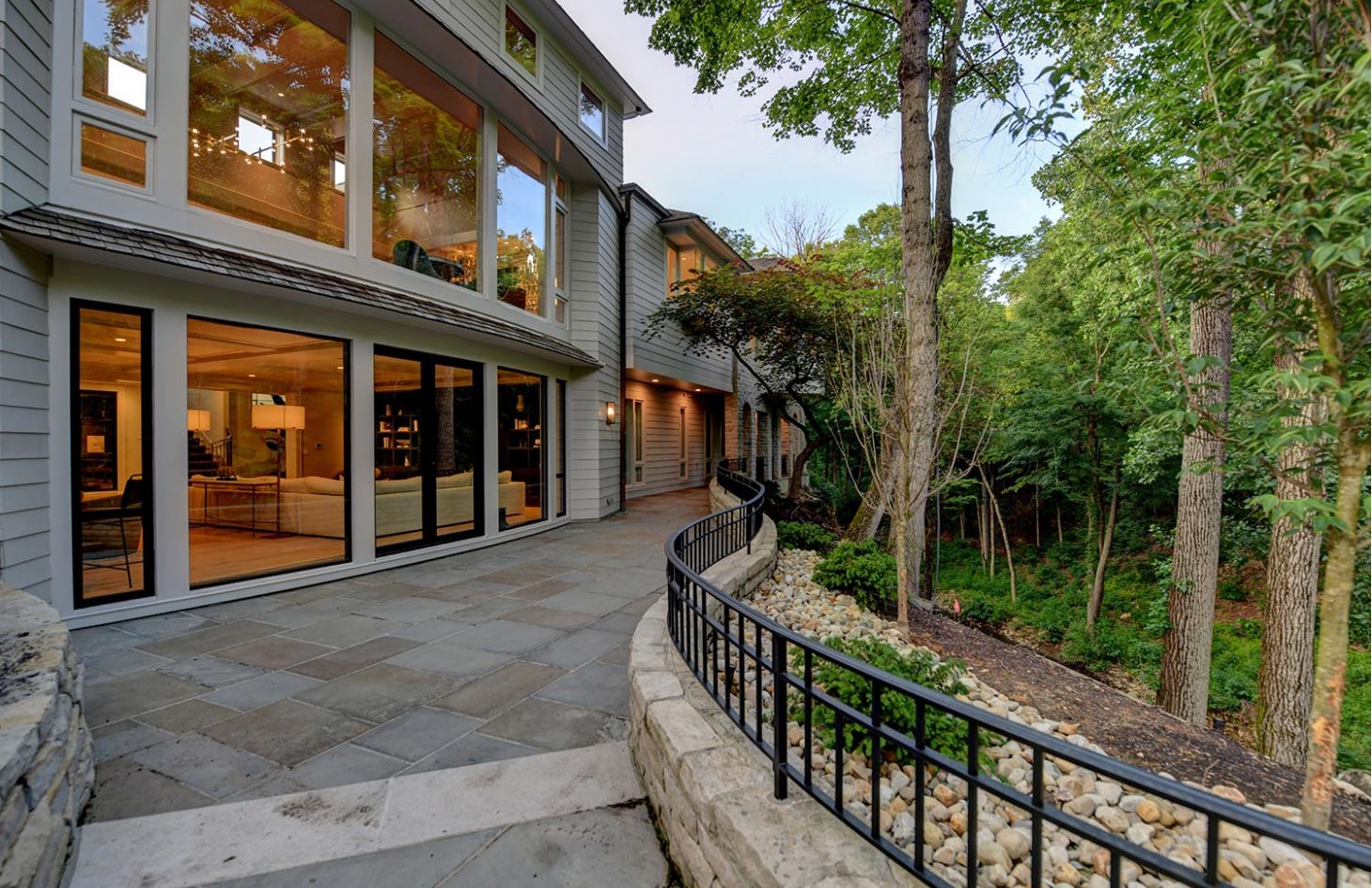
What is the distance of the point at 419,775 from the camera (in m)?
2.44

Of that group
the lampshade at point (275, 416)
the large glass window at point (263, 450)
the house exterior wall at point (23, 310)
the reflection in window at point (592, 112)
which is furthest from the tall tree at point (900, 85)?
the lampshade at point (275, 416)

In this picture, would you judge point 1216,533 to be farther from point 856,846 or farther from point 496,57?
point 496,57

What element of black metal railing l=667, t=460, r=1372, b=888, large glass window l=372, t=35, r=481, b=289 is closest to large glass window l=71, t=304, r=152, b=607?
large glass window l=372, t=35, r=481, b=289

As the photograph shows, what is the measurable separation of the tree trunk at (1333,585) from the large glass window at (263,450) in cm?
670

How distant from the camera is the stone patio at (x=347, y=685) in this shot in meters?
2.50

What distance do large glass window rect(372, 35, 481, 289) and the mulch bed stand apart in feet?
21.6

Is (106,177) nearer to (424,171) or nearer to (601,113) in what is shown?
(424,171)

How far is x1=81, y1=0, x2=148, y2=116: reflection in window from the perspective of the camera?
4.24 metres

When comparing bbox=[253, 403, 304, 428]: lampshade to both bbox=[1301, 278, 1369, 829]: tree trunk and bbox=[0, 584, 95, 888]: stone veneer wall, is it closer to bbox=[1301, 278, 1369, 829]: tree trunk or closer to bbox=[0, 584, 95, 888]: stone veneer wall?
bbox=[0, 584, 95, 888]: stone veneer wall

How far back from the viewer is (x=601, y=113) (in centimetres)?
1002

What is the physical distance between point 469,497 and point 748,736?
5.83m

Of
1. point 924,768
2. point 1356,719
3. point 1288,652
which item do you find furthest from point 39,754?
point 1356,719

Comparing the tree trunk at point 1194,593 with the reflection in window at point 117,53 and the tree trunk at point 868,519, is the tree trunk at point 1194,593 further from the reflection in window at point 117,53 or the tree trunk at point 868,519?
the reflection in window at point 117,53

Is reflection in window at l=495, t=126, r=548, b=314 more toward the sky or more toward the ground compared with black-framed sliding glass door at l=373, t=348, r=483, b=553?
more toward the sky
